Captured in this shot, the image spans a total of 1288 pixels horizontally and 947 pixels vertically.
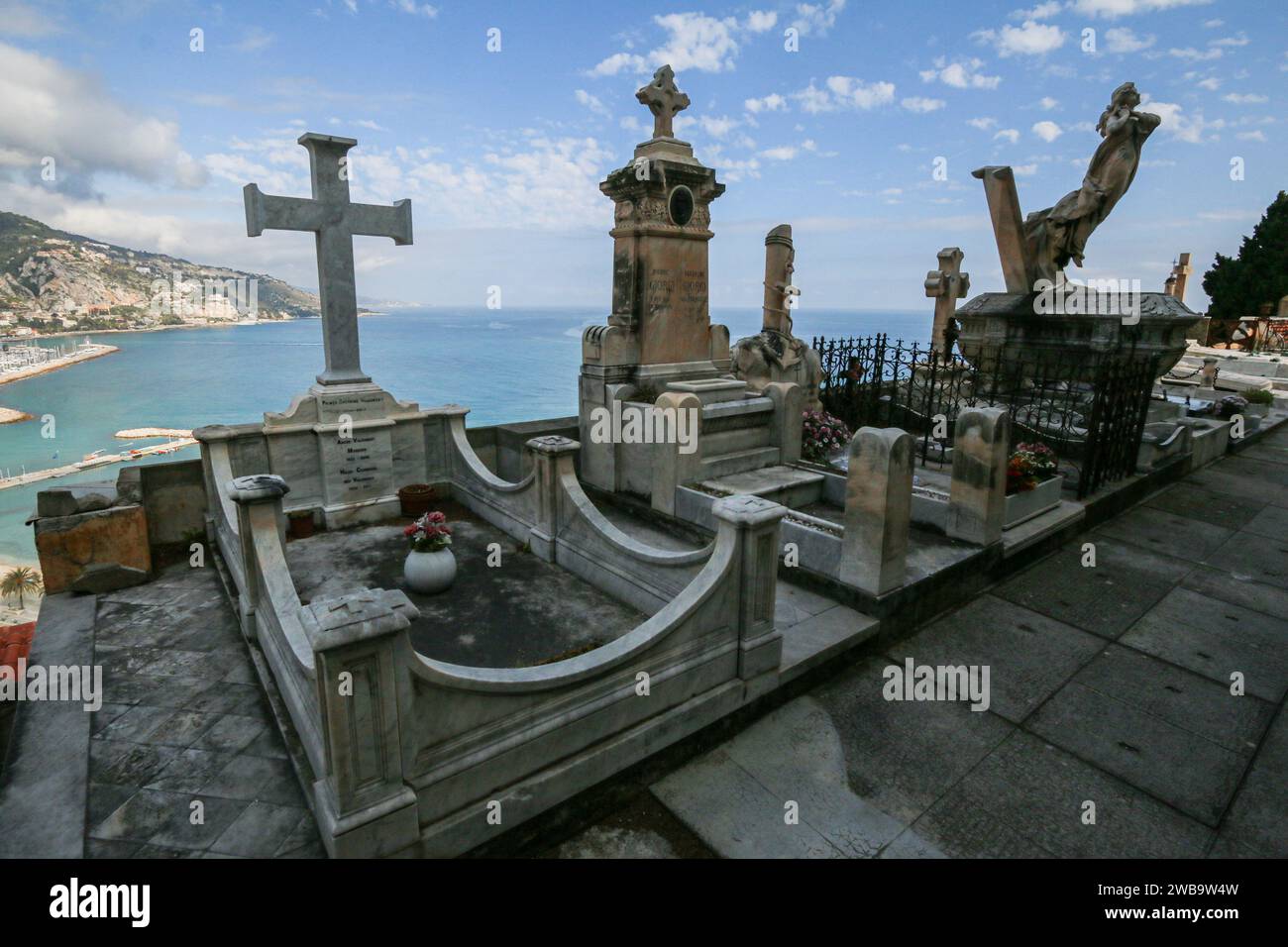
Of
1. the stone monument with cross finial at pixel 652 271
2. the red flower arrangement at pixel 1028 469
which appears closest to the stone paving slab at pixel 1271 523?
the red flower arrangement at pixel 1028 469

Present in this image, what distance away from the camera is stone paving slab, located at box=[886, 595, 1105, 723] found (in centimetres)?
515

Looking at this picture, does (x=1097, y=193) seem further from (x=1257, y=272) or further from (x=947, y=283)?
(x=1257, y=272)

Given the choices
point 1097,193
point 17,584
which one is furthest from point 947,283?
point 17,584

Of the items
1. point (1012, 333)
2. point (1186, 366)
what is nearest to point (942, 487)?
point (1012, 333)

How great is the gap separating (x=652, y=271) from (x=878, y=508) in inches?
222

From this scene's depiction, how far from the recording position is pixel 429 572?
20.5 ft

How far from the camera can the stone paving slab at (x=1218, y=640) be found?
5441 millimetres

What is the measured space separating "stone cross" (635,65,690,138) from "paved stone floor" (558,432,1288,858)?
824 cm

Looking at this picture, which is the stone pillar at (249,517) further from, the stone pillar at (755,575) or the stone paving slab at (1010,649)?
the stone paving slab at (1010,649)

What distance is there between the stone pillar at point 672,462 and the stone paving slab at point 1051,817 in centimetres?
480

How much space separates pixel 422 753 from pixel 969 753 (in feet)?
11.8
